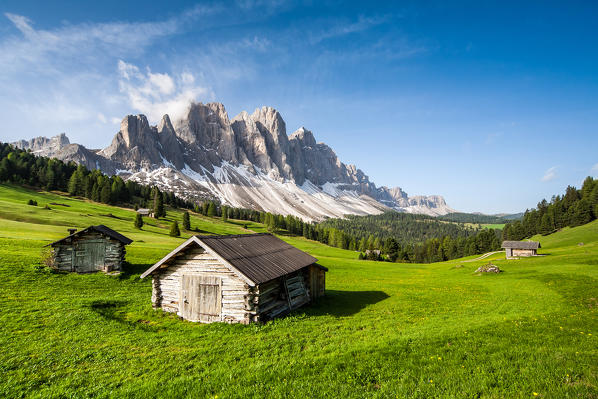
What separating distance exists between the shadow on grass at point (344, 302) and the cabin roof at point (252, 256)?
346 centimetres

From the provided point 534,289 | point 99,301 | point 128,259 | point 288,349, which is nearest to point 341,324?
point 288,349

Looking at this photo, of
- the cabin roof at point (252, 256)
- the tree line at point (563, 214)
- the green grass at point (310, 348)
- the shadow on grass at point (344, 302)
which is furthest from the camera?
the tree line at point (563, 214)

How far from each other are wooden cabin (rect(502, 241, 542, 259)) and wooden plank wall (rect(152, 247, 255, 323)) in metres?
70.5

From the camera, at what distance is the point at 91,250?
32.8 metres

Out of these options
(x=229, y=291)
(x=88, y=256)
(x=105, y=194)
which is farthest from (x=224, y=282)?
(x=105, y=194)

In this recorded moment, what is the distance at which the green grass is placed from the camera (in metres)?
9.24

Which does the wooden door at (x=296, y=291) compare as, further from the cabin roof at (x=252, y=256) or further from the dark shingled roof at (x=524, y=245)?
the dark shingled roof at (x=524, y=245)

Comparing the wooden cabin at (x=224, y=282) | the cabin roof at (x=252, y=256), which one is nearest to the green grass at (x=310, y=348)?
the wooden cabin at (x=224, y=282)

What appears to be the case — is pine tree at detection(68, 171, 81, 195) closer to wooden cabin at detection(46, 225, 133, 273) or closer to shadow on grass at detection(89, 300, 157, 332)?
wooden cabin at detection(46, 225, 133, 273)

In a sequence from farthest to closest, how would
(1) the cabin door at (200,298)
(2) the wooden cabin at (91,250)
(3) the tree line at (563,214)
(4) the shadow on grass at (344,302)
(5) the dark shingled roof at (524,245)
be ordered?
(3) the tree line at (563,214) → (5) the dark shingled roof at (524,245) → (2) the wooden cabin at (91,250) → (4) the shadow on grass at (344,302) → (1) the cabin door at (200,298)

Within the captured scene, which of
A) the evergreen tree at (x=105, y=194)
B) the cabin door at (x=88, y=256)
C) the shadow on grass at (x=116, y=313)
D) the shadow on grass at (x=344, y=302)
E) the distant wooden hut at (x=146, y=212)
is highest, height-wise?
the evergreen tree at (x=105, y=194)

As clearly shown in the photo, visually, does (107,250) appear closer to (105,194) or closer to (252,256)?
(252,256)

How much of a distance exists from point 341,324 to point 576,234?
10273 cm

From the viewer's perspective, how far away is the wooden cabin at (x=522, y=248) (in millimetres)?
64750
